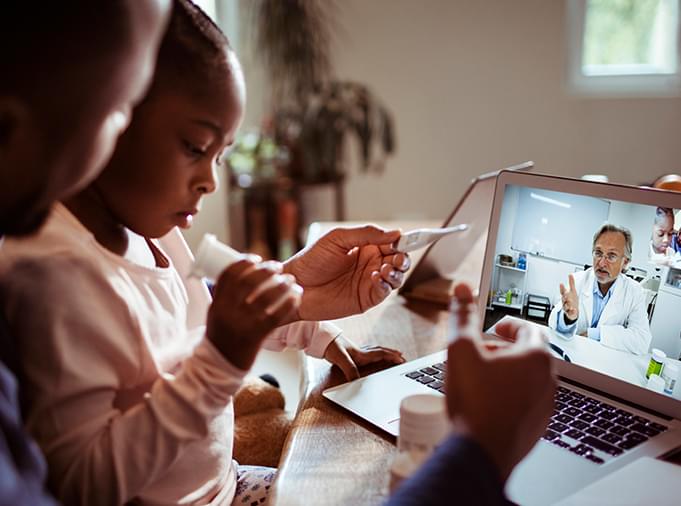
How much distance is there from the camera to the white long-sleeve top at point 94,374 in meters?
0.62

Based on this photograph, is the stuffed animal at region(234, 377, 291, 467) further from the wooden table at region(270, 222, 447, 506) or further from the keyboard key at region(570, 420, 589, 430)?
the keyboard key at region(570, 420, 589, 430)

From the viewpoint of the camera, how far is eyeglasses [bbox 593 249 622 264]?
2.99 ft

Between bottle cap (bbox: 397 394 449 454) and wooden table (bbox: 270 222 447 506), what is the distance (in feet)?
0.29

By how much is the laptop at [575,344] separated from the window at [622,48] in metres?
2.82

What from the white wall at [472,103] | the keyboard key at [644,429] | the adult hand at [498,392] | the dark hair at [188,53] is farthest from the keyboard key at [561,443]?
the white wall at [472,103]

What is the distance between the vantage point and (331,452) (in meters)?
0.83

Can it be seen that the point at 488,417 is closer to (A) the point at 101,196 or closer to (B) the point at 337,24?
(A) the point at 101,196

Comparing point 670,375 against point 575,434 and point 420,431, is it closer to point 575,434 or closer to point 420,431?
point 575,434

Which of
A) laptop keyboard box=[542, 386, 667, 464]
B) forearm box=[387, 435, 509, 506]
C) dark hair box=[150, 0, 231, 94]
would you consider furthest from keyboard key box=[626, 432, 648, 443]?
dark hair box=[150, 0, 231, 94]

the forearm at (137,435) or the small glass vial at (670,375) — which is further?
the small glass vial at (670,375)

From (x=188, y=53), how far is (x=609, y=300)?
62 centimetres

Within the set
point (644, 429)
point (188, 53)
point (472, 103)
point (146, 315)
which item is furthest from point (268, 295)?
point (472, 103)

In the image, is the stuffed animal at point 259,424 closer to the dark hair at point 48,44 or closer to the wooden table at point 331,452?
the wooden table at point 331,452

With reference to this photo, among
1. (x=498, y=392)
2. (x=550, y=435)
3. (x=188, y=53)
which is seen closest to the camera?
(x=498, y=392)
